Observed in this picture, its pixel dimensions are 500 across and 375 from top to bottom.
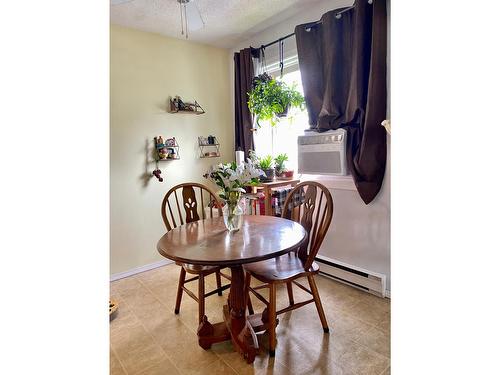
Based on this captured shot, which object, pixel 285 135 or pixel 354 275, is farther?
pixel 285 135

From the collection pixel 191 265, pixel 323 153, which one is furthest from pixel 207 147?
pixel 191 265

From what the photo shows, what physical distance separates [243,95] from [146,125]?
3.71ft

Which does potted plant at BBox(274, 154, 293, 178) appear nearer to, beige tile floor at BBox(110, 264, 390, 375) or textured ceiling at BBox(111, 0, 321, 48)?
beige tile floor at BBox(110, 264, 390, 375)

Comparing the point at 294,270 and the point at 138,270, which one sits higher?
the point at 294,270

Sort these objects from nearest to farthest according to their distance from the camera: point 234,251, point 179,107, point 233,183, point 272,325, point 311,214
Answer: point 234,251 < point 272,325 < point 233,183 < point 311,214 < point 179,107

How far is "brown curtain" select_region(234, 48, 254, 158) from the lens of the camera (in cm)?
321

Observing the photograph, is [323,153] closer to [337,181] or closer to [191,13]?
[337,181]

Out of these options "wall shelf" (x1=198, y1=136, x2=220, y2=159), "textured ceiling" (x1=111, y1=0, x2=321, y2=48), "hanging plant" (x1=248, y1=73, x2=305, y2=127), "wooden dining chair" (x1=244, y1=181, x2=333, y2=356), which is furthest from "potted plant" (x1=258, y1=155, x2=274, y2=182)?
"textured ceiling" (x1=111, y1=0, x2=321, y2=48)

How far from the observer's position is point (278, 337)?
1857mm

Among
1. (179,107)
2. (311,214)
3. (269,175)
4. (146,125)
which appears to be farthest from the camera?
(179,107)

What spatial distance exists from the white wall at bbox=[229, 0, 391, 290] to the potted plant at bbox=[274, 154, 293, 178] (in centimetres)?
43

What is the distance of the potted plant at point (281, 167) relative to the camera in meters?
2.95

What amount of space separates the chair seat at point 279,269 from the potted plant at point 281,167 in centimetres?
113
